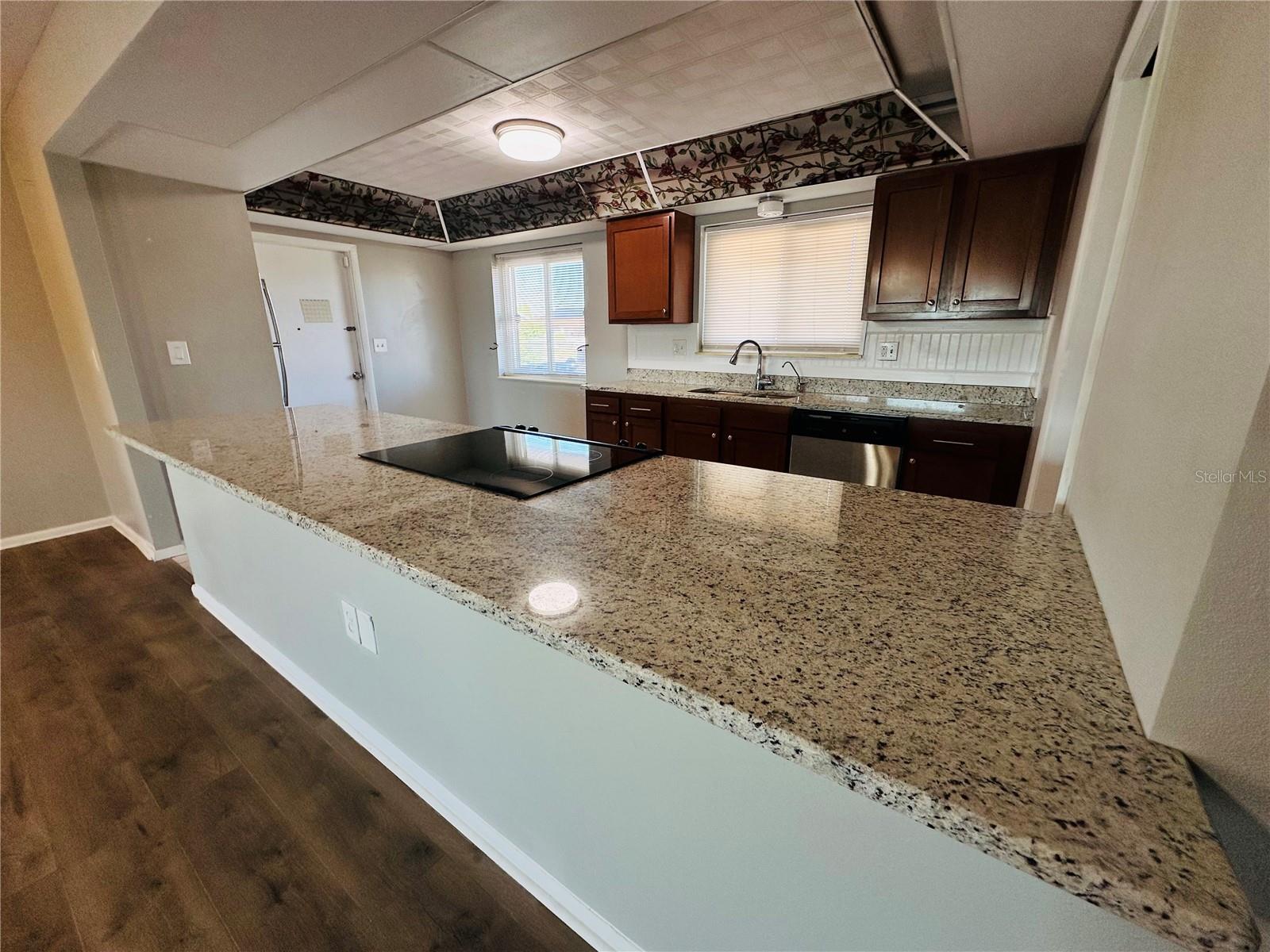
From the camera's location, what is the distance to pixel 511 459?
61.7 inches

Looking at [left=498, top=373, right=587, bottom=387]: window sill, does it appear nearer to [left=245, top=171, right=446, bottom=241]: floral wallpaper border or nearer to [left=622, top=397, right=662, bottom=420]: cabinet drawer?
[left=622, top=397, right=662, bottom=420]: cabinet drawer

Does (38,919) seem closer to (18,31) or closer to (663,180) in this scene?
(18,31)

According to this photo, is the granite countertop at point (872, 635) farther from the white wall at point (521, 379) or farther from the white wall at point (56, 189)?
the white wall at point (521, 379)

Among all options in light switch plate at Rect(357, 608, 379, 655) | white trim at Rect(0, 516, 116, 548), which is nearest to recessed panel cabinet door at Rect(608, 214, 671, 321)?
light switch plate at Rect(357, 608, 379, 655)

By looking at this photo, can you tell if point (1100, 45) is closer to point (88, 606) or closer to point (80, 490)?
point (88, 606)

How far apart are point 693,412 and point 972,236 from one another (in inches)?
71.3

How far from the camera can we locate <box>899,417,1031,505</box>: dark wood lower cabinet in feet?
8.31

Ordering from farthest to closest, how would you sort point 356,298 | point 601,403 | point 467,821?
point 356,298 → point 601,403 → point 467,821

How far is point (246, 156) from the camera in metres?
2.49

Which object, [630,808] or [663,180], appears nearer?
[630,808]

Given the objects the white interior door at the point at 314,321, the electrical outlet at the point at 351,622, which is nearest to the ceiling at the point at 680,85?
the white interior door at the point at 314,321

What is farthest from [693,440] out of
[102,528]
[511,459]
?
[102,528]

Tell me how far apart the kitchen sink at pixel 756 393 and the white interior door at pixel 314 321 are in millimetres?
3034

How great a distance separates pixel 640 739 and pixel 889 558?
1.79 ft
